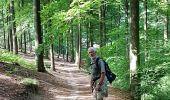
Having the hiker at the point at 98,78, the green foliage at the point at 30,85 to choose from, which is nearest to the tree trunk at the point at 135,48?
the hiker at the point at 98,78

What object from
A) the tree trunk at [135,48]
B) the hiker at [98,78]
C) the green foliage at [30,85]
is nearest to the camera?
the hiker at [98,78]

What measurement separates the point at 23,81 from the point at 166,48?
20.3 ft

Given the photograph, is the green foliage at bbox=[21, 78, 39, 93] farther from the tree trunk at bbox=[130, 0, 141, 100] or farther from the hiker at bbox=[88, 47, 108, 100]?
the hiker at bbox=[88, 47, 108, 100]

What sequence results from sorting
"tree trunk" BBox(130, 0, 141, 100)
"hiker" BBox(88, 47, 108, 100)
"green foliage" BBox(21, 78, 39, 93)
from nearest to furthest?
"hiker" BBox(88, 47, 108, 100), "tree trunk" BBox(130, 0, 141, 100), "green foliage" BBox(21, 78, 39, 93)

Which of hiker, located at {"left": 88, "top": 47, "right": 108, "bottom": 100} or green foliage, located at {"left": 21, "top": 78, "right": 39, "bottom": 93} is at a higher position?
hiker, located at {"left": 88, "top": 47, "right": 108, "bottom": 100}

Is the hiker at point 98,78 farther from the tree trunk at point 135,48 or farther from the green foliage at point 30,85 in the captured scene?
the green foliage at point 30,85

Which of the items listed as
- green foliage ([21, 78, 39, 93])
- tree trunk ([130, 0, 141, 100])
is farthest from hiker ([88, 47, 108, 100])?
green foliage ([21, 78, 39, 93])

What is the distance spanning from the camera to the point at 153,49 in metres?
13.6

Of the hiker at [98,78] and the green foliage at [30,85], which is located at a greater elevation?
the hiker at [98,78]

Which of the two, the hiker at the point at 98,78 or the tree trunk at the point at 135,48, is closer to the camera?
the hiker at the point at 98,78

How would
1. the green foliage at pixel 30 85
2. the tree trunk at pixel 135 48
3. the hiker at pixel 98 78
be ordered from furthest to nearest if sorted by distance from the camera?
the green foliage at pixel 30 85, the tree trunk at pixel 135 48, the hiker at pixel 98 78

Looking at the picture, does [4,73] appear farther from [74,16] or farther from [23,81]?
[74,16]

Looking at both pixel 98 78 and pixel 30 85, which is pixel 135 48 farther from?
pixel 30 85

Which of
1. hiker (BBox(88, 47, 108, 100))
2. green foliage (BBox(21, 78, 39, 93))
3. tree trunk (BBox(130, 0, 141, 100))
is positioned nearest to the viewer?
hiker (BBox(88, 47, 108, 100))
